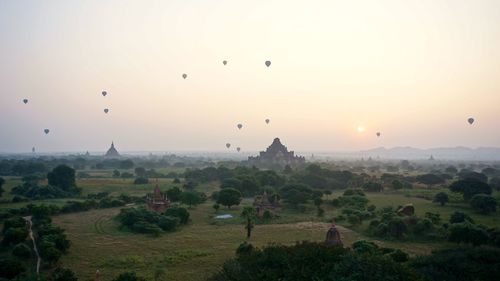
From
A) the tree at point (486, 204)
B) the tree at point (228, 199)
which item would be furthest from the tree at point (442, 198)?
the tree at point (228, 199)

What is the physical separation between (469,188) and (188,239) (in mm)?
39590

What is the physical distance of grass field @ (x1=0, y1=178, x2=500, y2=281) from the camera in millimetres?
23875

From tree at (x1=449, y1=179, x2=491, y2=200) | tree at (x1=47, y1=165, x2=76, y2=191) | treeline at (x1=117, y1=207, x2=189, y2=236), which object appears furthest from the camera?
tree at (x1=47, y1=165, x2=76, y2=191)

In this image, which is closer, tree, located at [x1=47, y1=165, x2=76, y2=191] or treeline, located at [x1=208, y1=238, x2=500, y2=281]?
treeline, located at [x1=208, y1=238, x2=500, y2=281]

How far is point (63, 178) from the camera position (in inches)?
2534

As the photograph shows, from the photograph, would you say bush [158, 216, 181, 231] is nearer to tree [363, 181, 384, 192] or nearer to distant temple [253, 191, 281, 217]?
distant temple [253, 191, 281, 217]

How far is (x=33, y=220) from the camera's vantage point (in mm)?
37688

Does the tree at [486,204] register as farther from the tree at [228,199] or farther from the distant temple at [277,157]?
the distant temple at [277,157]

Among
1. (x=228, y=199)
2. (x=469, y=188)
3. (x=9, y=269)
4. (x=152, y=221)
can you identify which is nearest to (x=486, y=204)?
(x=469, y=188)

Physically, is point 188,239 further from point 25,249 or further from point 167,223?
point 25,249

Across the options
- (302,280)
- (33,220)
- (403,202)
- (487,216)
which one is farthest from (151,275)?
(403,202)

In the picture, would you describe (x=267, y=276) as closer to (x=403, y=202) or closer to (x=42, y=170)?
(x=403, y=202)

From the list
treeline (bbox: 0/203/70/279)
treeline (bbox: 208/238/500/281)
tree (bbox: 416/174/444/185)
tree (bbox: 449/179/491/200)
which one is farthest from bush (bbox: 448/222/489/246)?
tree (bbox: 416/174/444/185)

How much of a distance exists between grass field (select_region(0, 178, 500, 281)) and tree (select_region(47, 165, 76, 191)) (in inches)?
556
